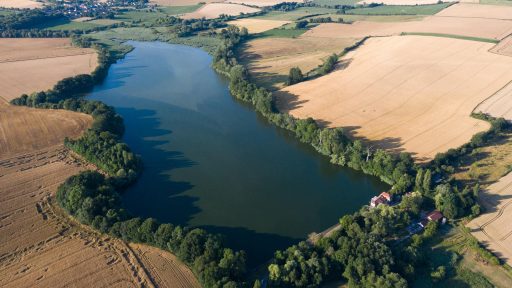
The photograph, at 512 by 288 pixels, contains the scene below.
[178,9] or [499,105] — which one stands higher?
[178,9]

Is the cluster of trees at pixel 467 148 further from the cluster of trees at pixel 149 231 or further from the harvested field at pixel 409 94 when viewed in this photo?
the cluster of trees at pixel 149 231

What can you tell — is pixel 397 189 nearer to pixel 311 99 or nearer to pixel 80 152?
pixel 311 99

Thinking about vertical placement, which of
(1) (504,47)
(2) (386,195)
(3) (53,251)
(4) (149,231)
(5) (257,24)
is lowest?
(3) (53,251)

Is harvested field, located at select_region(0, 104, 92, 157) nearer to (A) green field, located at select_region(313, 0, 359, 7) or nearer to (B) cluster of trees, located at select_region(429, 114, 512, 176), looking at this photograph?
(B) cluster of trees, located at select_region(429, 114, 512, 176)

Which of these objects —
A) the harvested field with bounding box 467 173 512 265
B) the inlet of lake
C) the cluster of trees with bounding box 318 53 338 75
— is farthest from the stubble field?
the cluster of trees with bounding box 318 53 338 75

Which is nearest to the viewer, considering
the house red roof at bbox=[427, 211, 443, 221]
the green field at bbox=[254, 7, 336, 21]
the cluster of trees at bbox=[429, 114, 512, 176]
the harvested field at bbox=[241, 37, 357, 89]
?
the house red roof at bbox=[427, 211, 443, 221]

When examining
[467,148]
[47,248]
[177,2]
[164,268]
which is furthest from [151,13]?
[164,268]

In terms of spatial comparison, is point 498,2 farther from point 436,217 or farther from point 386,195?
point 436,217
